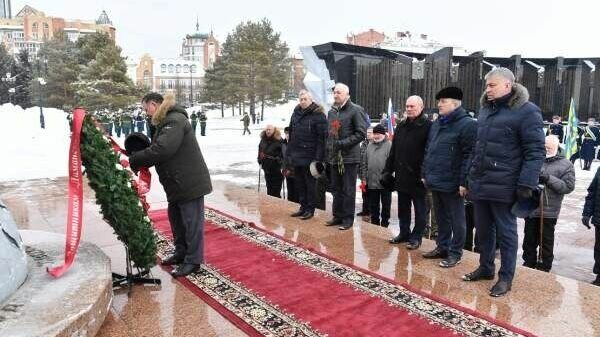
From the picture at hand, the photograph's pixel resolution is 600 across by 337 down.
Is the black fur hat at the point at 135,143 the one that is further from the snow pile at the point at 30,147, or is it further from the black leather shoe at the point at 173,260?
the snow pile at the point at 30,147

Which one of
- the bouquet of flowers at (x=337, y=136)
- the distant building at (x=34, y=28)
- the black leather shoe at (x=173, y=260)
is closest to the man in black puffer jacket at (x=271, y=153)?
the bouquet of flowers at (x=337, y=136)

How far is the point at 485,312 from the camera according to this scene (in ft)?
11.1

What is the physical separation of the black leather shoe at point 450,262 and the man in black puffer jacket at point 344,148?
1.50 meters

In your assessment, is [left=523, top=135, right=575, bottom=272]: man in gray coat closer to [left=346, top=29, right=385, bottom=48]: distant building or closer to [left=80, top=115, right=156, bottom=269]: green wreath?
[left=80, top=115, right=156, bottom=269]: green wreath

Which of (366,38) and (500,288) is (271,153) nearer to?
(500,288)

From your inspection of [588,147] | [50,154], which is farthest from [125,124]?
[588,147]

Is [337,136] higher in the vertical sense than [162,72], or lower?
lower

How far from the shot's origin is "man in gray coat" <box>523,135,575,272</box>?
462 centimetres

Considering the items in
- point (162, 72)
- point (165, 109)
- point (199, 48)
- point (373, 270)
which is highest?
point (199, 48)

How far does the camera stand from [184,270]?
4.11 metres

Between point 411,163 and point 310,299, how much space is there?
183 cm

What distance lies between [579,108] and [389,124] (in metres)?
11.9

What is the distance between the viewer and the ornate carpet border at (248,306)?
311 cm

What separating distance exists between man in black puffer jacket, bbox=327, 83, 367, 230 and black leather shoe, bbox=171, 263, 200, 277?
203cm
